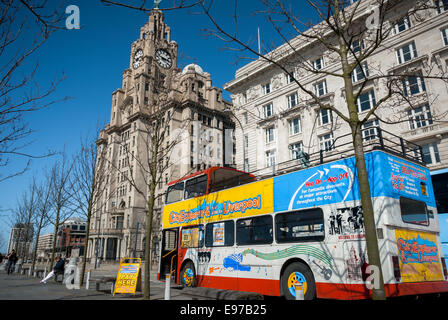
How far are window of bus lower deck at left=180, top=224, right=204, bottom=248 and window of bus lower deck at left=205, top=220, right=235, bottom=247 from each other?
1.21 feet

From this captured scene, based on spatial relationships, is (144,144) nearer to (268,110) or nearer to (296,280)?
(268,110)

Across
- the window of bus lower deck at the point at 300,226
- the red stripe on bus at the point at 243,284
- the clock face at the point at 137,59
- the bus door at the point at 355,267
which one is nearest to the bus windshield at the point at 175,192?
the red stripe on bus at the point at 243,284

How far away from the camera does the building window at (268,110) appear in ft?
117

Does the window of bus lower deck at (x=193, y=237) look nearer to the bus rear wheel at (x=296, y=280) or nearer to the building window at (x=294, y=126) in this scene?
the bus rear wheel at (x=296, y=280)

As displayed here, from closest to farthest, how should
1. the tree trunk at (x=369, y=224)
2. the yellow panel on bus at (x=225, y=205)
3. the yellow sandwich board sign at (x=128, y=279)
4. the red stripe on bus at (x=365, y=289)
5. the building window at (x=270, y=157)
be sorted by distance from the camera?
the tree trunk at (x=369, y=224) → the red stripe on bus at (x=365, y=289) → the yellow panel on bus at (x=225, y=205) → the yellow sandwich board sign at (x=128, y=279) → the building window at (x=270, y=157)

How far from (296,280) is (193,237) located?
226 inches

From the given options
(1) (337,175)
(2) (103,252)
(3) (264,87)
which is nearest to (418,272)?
(1) (337,175)

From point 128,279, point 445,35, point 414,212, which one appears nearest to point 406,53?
point 445,35

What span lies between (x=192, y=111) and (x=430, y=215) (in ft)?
208

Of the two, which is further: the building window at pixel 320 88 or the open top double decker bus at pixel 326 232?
the building window at pixel 320 88

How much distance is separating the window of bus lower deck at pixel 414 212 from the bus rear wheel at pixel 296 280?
3.06 m

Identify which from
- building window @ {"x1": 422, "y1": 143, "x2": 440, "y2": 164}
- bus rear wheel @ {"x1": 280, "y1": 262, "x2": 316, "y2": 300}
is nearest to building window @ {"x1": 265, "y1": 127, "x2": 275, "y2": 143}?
building window @ {"x1": 422, "y1": 143, "x2": 440, "y2": 164}

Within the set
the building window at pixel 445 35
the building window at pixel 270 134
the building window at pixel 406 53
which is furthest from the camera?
the building window at pixel 270 134

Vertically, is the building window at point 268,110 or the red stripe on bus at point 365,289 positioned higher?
the building window at point 268,110
